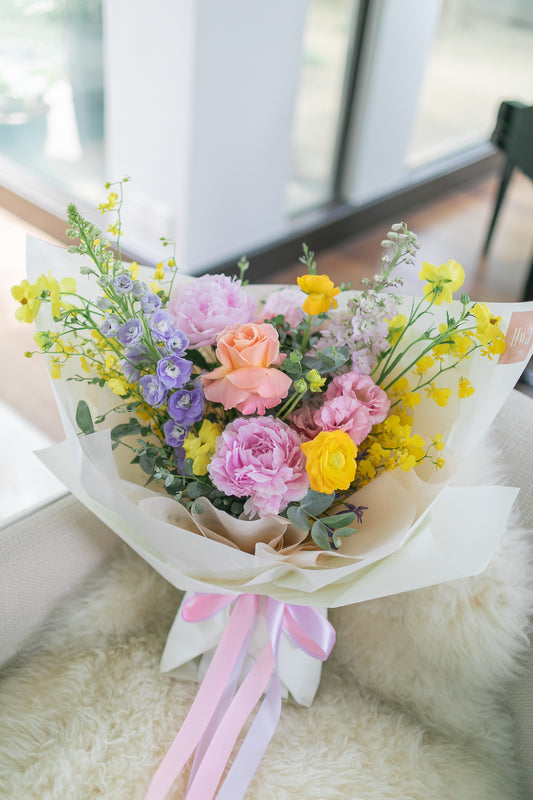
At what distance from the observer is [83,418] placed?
24.4 inches

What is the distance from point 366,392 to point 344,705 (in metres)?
0.41

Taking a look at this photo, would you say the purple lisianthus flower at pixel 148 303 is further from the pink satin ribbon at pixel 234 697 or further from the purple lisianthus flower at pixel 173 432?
the pink satin ribbon at pixel 234 697

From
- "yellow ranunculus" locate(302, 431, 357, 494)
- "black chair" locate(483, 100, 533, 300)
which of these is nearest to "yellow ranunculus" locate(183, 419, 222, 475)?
"yellow ranunculus" locate(302, 431, 357, 494)

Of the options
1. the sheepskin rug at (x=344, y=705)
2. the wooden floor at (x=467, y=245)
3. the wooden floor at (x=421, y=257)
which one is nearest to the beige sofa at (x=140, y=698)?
the sheepskin rug at (x=344, y=705)

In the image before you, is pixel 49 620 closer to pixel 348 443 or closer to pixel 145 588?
pixel 145 588

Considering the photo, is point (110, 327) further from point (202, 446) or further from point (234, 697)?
point (234, 697)

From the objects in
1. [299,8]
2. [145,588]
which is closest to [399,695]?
[145,588]

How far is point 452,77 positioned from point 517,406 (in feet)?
9.43

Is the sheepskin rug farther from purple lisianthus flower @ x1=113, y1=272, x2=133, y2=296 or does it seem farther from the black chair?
the black chair

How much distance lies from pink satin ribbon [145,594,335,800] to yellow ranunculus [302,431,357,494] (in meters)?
0.26

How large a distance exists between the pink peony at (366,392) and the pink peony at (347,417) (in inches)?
0.6

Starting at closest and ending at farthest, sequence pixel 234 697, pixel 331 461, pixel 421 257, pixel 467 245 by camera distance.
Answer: pixel 331 461, pixel 234 697, pixel 421 257, pixel 467 245

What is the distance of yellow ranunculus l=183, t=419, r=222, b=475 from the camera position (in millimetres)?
590

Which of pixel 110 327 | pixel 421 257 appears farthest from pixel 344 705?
pixel 421 257
